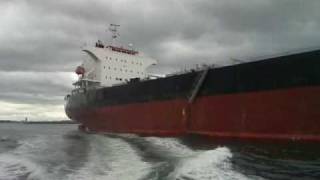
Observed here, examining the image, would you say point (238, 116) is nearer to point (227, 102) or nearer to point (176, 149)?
point (227, 102)

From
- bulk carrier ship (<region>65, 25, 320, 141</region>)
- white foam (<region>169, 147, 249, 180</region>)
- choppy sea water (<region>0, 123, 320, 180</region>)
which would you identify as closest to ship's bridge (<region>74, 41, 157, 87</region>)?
bulk carrier ship (<region>65, 25, 320, 141</region>)

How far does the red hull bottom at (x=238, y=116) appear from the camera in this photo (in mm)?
15523

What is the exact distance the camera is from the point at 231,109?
1861cm

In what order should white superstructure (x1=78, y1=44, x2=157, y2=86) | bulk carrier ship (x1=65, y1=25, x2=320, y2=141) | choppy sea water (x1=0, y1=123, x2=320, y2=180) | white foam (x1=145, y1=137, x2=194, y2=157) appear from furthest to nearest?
white superstructure (x1=78, y1=44, x2=157, y2=86)
bulk carrier ship (x1=65, y1=25, x2=320, y2=141)
white foam (x1=145, y1=137, x2=194, y2=157)
choppy sea water (x1=0, y1=123, x2=320, y2=180)

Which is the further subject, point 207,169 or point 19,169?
point 19,169

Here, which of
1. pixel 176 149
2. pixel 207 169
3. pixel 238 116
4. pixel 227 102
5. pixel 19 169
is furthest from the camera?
pixel 227 102

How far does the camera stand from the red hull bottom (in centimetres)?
1552

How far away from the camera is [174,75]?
74.6ft

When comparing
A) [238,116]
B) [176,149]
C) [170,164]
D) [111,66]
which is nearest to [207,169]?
[170,164]

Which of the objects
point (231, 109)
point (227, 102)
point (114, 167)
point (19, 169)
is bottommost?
point (19, 169)

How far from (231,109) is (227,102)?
40 centimetres

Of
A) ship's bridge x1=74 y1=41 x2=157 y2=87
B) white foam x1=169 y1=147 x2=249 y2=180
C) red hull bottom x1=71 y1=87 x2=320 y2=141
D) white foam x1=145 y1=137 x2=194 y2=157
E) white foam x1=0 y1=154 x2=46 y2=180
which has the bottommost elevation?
white foam x1=0 y1=154 x2=46 y2=180

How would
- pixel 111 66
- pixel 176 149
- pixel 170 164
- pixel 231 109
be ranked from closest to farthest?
pixel 170 164 → pixel 176 149 → pixel 231 109 → pixel 111 66

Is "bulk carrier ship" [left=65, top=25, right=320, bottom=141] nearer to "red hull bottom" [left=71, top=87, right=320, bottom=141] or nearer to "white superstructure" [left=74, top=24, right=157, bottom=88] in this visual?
"red hull bottom" [left=71, top=87, right=320, bottom=141]
